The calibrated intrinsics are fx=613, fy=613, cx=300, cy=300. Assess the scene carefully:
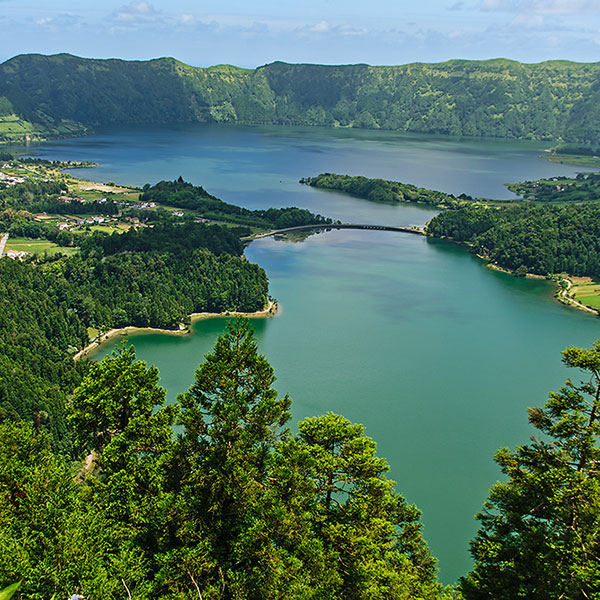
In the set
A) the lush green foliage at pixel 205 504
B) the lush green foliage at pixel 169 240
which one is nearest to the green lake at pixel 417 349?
the lush green foliage at pixel 169 240

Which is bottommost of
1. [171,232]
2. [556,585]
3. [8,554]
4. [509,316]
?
[509,316]

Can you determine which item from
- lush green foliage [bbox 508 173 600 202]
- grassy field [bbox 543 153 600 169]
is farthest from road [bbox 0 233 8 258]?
grassy field [bbox 543 153 600 169]

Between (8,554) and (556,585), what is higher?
(8,554)

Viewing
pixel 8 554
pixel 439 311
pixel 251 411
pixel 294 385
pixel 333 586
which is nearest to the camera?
pixel 8 554

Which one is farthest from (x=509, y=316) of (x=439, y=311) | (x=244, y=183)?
(x=244, y=183)

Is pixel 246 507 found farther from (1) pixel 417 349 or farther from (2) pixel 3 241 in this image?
(2) pixel 3 241

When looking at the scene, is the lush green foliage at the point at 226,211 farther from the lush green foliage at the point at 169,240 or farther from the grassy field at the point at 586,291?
the grassy field at the point at 586,291

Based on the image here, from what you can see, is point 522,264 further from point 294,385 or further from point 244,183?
point 244,183

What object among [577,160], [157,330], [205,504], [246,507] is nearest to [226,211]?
[157,330]
